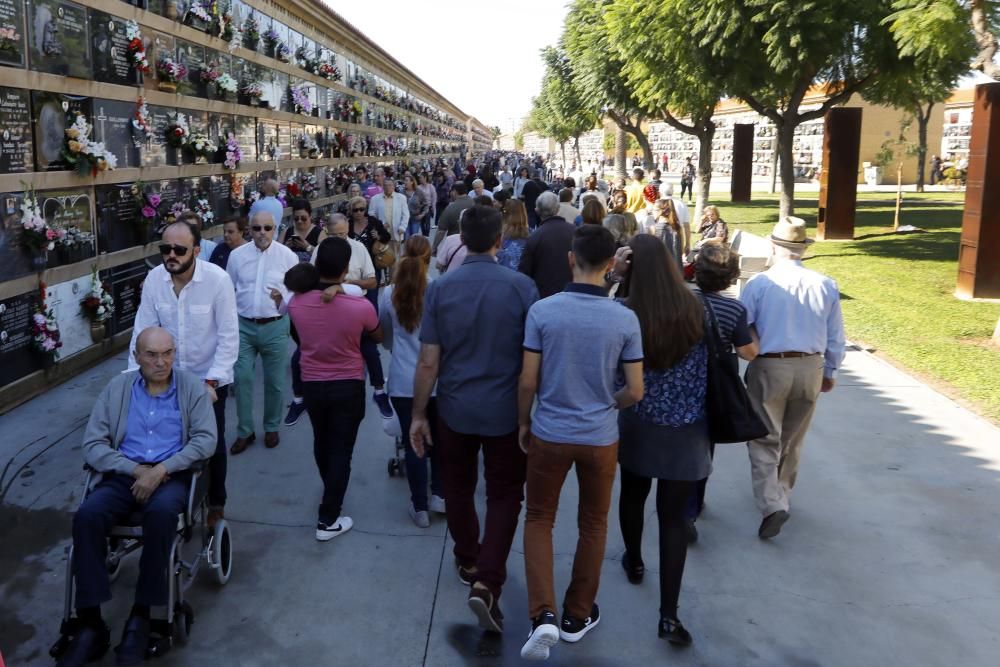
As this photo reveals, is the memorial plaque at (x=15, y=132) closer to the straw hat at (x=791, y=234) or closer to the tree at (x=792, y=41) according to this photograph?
the straw hat at (x=791, y=234)

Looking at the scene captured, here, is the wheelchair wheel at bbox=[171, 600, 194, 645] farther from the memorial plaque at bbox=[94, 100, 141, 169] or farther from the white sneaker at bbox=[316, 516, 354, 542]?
the memorial plaque at bbox=[94, 100, 141, 169]

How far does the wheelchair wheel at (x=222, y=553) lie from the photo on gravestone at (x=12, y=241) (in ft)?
13.7

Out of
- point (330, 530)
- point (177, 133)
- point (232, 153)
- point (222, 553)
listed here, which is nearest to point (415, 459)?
point (330, 530)

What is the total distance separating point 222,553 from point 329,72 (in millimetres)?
17145

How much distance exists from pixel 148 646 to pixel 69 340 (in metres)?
5.45

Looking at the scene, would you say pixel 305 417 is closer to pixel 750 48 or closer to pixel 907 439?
pixel 907 439

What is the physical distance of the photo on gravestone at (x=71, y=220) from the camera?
25.0 feet

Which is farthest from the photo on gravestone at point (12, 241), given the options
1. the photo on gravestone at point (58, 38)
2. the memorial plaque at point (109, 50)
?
Answer: the memorial plaque at point (109, 50)

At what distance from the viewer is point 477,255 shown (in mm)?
3762

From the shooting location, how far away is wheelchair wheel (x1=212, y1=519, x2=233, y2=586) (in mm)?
4026

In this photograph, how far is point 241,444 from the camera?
19.9ft

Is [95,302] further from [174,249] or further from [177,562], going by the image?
[177,562]

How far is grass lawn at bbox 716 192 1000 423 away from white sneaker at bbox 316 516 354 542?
5.48 meters

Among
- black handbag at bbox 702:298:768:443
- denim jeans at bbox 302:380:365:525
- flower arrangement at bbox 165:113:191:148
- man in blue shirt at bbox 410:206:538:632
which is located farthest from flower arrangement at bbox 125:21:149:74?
black handbag at bbox 702:298:768:443
